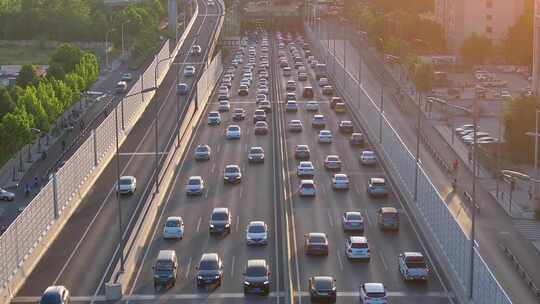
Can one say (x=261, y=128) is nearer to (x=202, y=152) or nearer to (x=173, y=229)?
(x=202, y=152)

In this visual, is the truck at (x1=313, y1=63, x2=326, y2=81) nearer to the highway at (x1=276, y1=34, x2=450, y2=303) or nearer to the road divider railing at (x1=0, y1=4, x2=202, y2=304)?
the highway at (x1=276, y1=34, x2=450, y2=303)

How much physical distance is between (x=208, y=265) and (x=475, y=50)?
264 ft

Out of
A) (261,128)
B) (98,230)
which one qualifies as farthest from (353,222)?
(261,128)

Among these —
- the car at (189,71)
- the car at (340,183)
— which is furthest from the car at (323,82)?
the car at (340,183)

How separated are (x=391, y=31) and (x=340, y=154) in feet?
242

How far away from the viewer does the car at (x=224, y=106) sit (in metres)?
80.1

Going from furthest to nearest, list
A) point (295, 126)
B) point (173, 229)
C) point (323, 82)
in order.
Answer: point (323, 82)
point (295, 126)
point (173, 229)

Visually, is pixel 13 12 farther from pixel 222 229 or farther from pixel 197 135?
pixel 222 229

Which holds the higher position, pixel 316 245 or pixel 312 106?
pixel 312 106

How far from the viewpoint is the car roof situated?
33.2 meters

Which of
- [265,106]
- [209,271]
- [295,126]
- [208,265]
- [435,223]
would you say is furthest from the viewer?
[265,106]

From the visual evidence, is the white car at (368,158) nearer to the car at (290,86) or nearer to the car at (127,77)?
the car at (290,86)

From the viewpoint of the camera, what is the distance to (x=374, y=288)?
33406 millimetres

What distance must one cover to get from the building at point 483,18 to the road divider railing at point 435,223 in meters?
52.6
